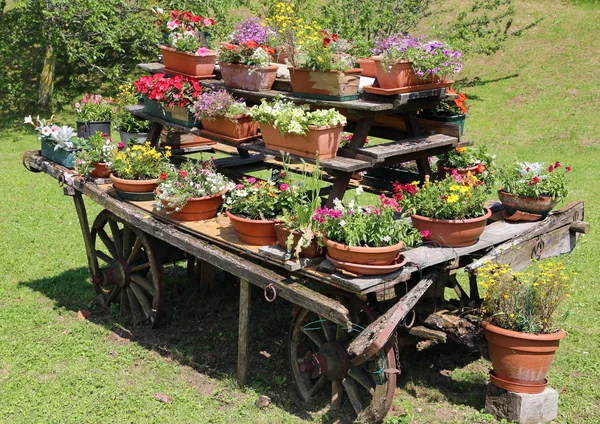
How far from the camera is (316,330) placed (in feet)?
18.3

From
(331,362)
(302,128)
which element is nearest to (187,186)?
(302,128)

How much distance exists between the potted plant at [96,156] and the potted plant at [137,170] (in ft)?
0.97

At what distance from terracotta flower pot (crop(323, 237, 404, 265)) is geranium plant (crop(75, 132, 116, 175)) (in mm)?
2856

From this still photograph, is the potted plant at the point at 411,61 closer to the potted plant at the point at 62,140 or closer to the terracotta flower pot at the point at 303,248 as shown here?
the terracotta flower pot at the point at 303,248

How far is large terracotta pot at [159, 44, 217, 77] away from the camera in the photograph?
6520 mm

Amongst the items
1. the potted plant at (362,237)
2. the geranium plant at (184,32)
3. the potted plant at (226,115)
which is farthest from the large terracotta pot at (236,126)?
the potted plant at (362,237)

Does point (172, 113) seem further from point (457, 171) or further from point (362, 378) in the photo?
point (362, 378)

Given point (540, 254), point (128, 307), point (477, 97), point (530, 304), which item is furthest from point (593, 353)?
point (477, 97)

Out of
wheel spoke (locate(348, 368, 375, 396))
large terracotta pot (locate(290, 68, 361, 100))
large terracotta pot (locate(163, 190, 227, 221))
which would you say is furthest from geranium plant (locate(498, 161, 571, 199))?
large terracotta pot (locate(163, 190, 227, 221))

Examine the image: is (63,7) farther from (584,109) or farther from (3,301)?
(584,109)

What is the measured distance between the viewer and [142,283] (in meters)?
6.92

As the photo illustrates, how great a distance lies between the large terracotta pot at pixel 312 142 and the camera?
16.9 feet

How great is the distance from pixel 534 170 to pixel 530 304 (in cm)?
127

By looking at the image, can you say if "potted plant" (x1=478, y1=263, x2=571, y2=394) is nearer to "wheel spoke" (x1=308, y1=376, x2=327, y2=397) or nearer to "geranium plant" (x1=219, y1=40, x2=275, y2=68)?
"wheel spoke" (x1=308, y1=376, x2=327, y2=397)
